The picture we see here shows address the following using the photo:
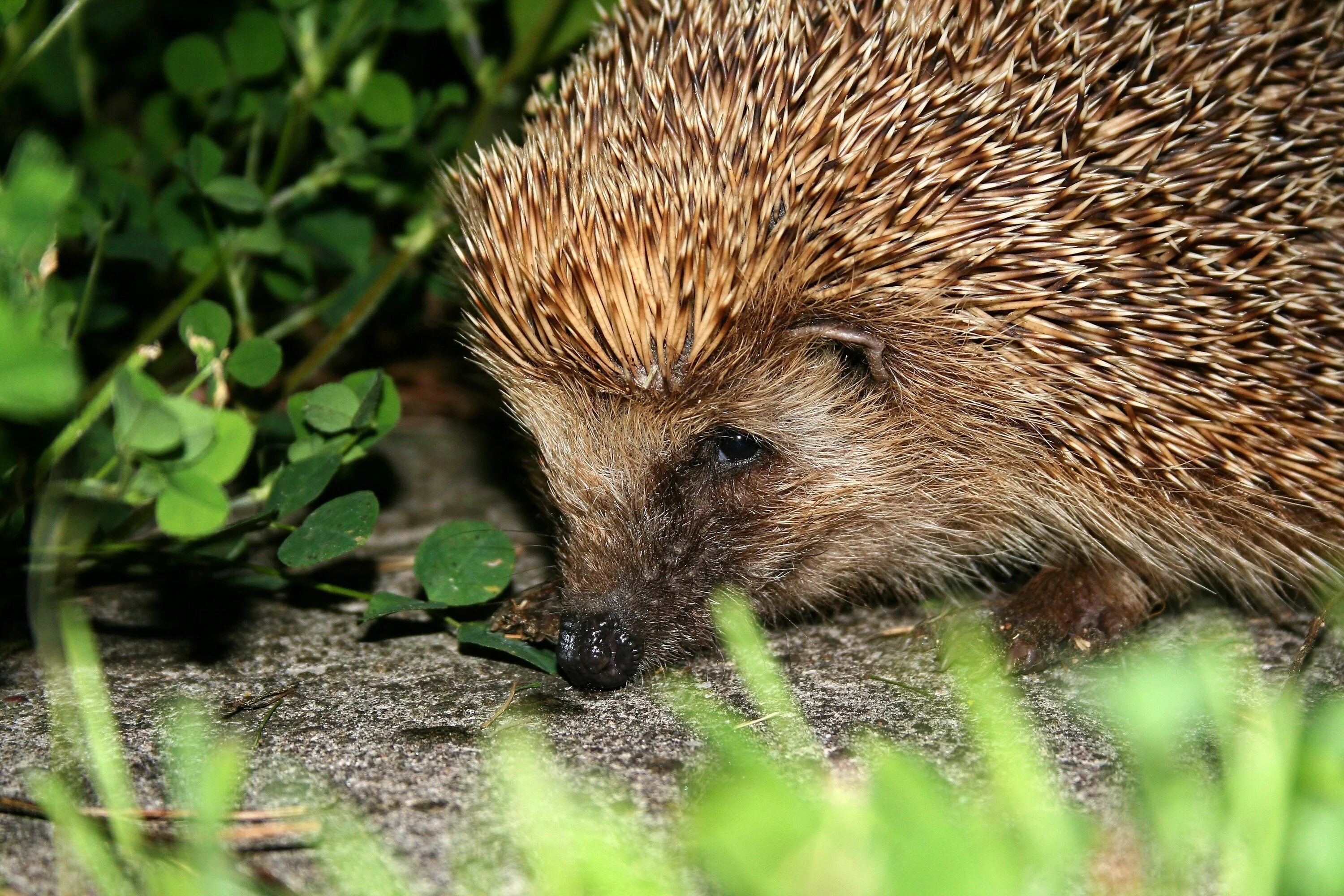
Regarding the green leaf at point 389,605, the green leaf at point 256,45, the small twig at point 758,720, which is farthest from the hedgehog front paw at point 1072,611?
the green leaf at point 256,45

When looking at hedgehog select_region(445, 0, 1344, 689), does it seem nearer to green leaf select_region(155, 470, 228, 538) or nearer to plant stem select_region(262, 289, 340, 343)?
green leaf select_region(155, 470, 228, 538)

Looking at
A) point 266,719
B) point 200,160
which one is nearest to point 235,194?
point 200,160

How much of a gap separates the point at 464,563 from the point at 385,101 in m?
1.17

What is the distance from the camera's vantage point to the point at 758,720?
172 cm

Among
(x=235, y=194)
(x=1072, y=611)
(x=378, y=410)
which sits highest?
(x=235, y=194)

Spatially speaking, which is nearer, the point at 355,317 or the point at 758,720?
the point at 758,720

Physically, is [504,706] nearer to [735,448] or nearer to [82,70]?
[735,448]

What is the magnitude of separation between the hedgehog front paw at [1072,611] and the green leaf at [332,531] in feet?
3.34

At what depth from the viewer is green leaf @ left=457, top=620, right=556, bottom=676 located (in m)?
1.90

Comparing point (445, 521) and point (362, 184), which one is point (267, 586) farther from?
point (362, 184)

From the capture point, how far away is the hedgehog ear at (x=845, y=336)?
1.93 m

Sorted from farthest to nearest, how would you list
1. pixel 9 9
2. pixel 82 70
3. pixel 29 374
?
pixel 82 70, pixel 9 9, pixel 29 374

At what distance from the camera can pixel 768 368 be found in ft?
6.39

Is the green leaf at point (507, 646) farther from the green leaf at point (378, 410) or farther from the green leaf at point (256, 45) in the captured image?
the green leaf at point (256, 45)
